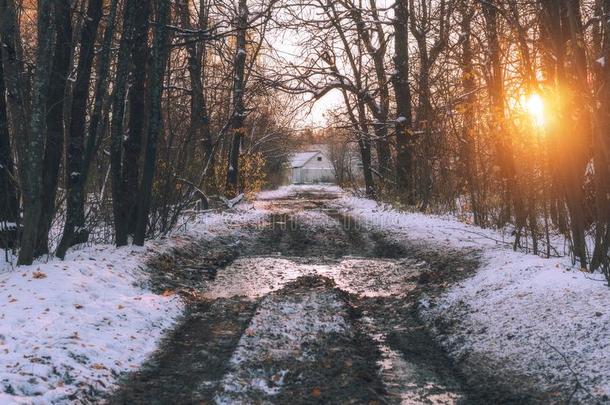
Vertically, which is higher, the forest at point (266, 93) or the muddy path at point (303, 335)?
the forest at point (266, 93)

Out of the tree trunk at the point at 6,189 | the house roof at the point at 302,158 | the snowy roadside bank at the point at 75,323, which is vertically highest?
the house roof at the point at 302,158

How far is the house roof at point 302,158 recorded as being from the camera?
91.0m

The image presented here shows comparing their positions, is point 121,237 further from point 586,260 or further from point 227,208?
point 227,208

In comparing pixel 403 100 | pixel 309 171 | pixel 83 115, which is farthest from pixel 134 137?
pixel 309 171

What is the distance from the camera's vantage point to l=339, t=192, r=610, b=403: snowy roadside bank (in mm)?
4176

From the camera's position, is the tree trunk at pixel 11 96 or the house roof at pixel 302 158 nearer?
the tree trunk at pixel 11 96

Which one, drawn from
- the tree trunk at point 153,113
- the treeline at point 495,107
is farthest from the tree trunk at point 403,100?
the tree trunk at point 153,113

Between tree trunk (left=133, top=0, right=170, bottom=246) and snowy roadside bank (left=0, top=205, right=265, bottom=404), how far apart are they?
4.25 ft

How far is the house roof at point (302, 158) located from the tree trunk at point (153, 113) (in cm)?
7931

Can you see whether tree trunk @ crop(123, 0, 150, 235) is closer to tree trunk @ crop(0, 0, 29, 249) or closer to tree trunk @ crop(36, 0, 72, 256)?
tree trunk @ crop(0, 0, 29, 249)

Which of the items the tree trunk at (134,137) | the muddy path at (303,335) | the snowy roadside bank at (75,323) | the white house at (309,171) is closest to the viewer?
the snowy roadside bank at (75,323)

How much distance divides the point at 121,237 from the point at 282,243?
4.56 meters

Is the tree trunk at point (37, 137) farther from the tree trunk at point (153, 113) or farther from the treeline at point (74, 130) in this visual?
the tree trunk at point (153, 113)

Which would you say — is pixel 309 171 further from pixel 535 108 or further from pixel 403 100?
pixel 535 108
